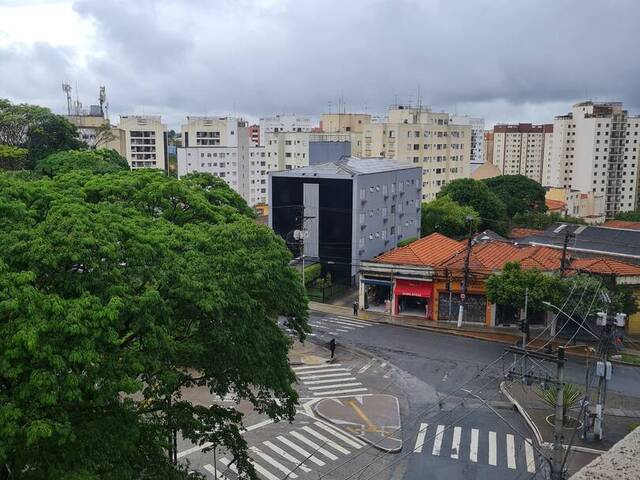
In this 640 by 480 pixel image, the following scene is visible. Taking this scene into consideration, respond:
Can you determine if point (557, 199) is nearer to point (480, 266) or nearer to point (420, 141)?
point (420, 141)

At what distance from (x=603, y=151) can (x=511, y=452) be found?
106 meters

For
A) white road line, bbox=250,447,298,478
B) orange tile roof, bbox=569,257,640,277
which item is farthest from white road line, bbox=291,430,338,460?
orange tile roof, bbox=569,257,640,277

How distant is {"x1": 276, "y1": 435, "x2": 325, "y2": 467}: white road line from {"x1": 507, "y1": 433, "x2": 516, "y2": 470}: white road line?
6998 millimetres

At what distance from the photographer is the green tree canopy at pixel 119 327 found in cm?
1275

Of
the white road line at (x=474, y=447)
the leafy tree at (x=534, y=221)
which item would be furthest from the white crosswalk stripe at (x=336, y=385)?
the leafy tree at (x=534, y=221)

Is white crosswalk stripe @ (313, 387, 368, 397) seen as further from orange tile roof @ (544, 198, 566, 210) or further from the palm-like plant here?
orange tile roof @ (544, 198, 566, 210)

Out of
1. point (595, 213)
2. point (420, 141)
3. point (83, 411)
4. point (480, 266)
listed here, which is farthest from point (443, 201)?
point (83, 411)

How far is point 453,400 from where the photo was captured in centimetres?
3164

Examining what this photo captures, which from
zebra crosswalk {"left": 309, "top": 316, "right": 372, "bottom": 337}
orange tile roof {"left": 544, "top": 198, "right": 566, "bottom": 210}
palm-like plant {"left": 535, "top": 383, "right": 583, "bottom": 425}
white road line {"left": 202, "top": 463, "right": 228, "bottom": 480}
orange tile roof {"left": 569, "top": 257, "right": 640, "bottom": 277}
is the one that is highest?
orange tile roof {"left": 544, "top": 198, "right": 566, "bottom": 210}

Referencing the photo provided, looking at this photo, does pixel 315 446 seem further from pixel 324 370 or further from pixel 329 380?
pixel 324 370

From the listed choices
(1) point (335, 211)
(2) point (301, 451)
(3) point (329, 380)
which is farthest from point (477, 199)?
(2) point (301, 451)

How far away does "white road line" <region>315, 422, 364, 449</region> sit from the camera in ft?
87.9

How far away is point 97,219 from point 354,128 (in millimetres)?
117392

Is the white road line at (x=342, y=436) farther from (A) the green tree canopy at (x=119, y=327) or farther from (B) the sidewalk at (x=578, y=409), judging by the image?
(A) the green tree canopy at (x=119, y=327)
